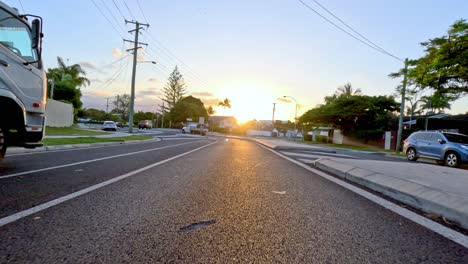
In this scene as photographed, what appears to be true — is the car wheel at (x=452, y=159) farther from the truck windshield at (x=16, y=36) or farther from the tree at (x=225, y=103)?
the tree at (x=225, y=103)

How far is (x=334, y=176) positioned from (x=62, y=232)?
6080 millimetres

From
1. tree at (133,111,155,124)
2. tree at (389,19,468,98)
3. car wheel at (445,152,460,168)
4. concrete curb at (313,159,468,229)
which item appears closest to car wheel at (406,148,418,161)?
car wheel at (445,152,460,168)

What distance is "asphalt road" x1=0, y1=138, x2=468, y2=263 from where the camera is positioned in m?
2.36

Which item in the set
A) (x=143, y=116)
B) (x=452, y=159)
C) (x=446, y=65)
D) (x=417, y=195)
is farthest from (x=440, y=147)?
(x=143, y=116)

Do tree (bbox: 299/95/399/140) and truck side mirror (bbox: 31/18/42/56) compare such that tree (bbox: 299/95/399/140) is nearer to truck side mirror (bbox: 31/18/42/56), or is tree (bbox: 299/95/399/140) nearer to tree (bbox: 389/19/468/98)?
tree (bbox: 389/19/468/98)

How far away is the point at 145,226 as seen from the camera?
117 inches

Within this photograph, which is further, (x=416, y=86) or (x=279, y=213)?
(x=416, y=86)

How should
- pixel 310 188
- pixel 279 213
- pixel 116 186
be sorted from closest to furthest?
pixel 279 213 < pixel 116 186 < pixel 310 188

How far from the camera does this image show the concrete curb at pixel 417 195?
11.8 ft

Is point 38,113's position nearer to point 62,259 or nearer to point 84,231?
point 84,231

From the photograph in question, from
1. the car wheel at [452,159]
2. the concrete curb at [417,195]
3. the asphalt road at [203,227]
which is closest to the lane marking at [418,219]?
the asphalt road at [203,227]

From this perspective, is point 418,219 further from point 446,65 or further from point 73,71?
point 73,71

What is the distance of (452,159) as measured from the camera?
13641mm

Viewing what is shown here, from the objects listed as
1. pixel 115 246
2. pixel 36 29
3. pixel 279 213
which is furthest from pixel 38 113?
pixel 279 213
